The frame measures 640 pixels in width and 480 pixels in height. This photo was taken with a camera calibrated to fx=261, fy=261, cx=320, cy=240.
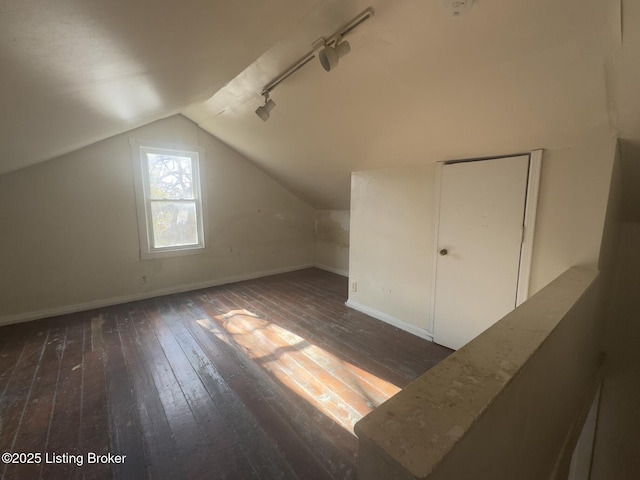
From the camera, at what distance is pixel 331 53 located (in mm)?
1552

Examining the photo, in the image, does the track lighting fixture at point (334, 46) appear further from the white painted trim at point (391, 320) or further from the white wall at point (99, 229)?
the white wall at point (99, 229)

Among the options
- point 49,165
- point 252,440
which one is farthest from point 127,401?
point 49,165

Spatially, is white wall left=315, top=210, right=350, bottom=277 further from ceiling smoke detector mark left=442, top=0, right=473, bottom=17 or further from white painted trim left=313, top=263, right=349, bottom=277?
ceiling smoke detector mark left=442, top=0, right=473, bottom=17

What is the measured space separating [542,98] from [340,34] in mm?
1255

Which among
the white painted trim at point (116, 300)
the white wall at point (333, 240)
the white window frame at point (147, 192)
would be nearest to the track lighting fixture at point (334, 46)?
the white window frame at point (147, 192)

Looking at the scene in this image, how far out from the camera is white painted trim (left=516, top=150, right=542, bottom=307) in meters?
1.94

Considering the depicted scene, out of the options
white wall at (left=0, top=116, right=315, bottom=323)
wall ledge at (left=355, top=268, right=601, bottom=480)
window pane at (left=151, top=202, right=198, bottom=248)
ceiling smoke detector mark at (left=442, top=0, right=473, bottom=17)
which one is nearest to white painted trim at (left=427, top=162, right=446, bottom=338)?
wall ledge at (left=355, top=268, right=601, bottom=480)

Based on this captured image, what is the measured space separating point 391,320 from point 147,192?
12.0ft

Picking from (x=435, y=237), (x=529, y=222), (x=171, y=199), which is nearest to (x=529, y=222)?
(x=529, y=222)

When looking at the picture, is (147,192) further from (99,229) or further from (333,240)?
(333,240)

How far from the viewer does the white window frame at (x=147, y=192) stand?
352 cm

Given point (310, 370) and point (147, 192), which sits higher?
point (147, 192)

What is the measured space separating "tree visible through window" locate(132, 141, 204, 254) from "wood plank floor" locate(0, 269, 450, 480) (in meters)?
1.11

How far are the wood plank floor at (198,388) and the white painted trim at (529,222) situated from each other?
0.91 meters
